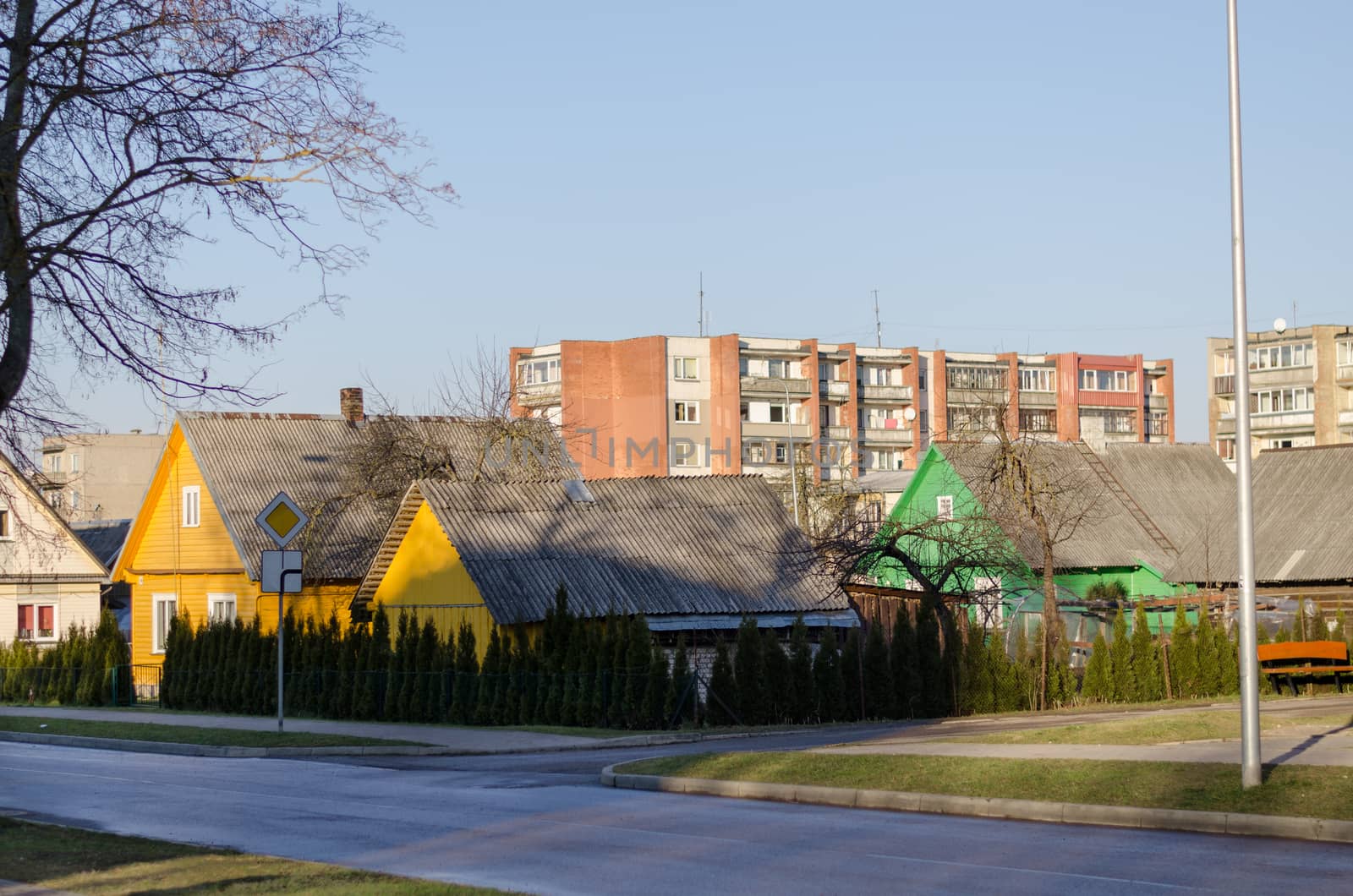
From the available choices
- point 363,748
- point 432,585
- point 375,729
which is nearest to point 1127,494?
point 432,585

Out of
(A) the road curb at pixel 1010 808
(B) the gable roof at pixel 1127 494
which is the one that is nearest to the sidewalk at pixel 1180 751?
(A) the road curb at pixel 1010 808

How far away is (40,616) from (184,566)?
1346 centimetres

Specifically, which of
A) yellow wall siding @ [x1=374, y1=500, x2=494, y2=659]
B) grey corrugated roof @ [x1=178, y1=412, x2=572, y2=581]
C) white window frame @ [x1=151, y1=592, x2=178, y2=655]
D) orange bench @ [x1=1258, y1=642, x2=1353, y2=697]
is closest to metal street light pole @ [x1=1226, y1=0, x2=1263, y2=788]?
yellow wall siding @ [x1=374, y1=500, x2=494, y2=659]

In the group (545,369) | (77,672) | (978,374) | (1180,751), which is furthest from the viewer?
(978,374)

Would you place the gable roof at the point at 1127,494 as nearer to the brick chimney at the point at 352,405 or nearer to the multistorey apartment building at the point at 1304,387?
A: the brick chimney at the point at 352,405

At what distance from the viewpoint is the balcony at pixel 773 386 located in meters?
116

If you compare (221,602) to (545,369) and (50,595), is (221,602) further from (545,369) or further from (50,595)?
(545,369)

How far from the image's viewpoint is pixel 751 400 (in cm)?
11625

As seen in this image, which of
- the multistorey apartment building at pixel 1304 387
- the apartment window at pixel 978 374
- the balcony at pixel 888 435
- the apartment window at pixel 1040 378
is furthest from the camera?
the apartment window at pixel 1040 378

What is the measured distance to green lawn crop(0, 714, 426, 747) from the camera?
26.0 meters

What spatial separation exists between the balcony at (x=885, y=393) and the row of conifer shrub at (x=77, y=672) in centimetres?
8238

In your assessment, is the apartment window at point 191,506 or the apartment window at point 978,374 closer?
the apartment window at point 191,506

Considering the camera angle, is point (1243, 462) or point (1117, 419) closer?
point (1243, 462)

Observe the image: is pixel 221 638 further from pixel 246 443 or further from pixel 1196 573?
pixel 1196 573
